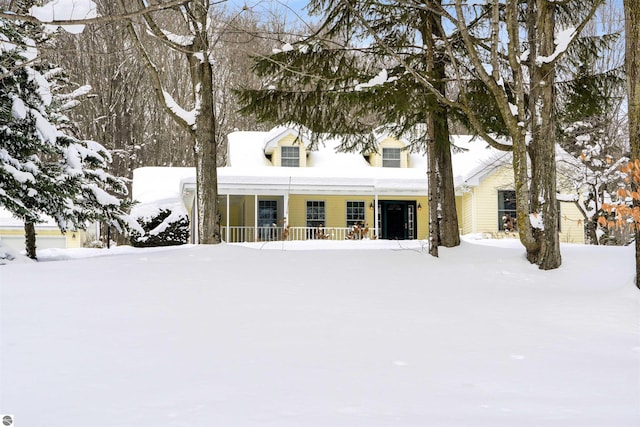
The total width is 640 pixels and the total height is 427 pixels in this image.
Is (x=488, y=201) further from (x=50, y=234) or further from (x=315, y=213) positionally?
(x=50, y=234)

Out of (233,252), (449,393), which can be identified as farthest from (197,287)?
(449,393)

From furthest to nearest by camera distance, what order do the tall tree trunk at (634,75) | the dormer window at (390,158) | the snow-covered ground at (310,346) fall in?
the dormer window at (390,158), the tall tree trunk at (634,75), the snow-covered ground at (310,346)

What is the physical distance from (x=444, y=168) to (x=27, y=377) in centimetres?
871

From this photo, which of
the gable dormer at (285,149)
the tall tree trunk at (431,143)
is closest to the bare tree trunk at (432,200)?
the tall tree trunk at (431,143)

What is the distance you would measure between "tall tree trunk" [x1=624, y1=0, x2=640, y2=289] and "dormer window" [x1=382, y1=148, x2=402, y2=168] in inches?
597

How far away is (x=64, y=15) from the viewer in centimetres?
611

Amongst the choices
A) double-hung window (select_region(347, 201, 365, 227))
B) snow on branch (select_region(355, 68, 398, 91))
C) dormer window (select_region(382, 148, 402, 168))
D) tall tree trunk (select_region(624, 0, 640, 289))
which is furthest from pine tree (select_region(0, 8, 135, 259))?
dormer window (select_region(382, 148, 402, 168))

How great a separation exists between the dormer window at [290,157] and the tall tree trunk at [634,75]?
1527cm

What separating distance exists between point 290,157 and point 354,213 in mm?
3167

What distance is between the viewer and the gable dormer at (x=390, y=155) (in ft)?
74.0

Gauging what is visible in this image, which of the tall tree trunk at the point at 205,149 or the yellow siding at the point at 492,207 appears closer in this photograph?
the tall tree trunk at the point at 205,149

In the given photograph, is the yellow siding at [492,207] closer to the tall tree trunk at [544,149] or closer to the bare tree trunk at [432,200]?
the bare tree trunk at [432,200]

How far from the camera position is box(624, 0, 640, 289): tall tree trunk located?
7.43 metres

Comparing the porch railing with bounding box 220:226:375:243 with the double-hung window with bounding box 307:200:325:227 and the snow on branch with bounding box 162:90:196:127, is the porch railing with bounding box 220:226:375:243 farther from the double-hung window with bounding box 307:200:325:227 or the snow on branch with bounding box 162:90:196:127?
the snow on branch with bounding box 162:90:196:127
